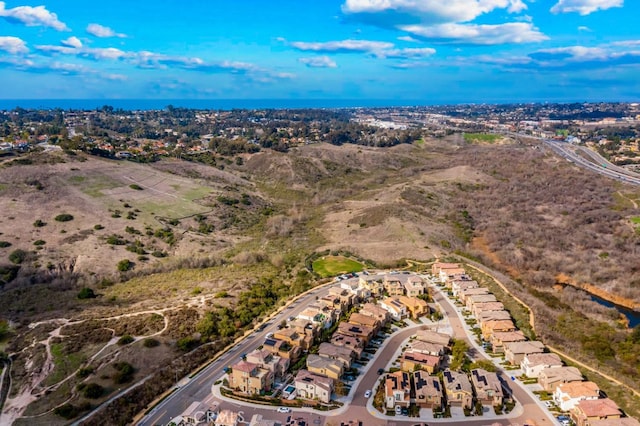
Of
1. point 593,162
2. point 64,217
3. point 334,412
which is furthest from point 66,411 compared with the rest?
point 593,162

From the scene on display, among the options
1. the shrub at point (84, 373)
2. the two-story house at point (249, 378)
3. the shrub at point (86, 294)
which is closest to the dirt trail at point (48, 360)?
the shrub at point (84, 373)

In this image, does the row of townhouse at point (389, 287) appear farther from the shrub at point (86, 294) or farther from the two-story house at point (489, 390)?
the shrub at point (86, 294)

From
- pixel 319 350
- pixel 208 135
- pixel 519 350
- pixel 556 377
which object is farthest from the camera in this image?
pixel 208 135

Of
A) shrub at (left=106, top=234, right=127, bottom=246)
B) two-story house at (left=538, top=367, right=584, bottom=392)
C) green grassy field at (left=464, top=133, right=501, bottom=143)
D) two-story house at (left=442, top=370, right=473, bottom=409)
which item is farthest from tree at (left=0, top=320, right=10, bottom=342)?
green grassy field at (left=464, top=133, right=501, bottom=143)

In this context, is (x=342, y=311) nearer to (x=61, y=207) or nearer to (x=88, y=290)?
(x=88, y=290)

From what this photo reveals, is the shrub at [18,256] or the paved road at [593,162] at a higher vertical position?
the paved road at [593,162]

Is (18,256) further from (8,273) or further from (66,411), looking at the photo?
(66,411)
